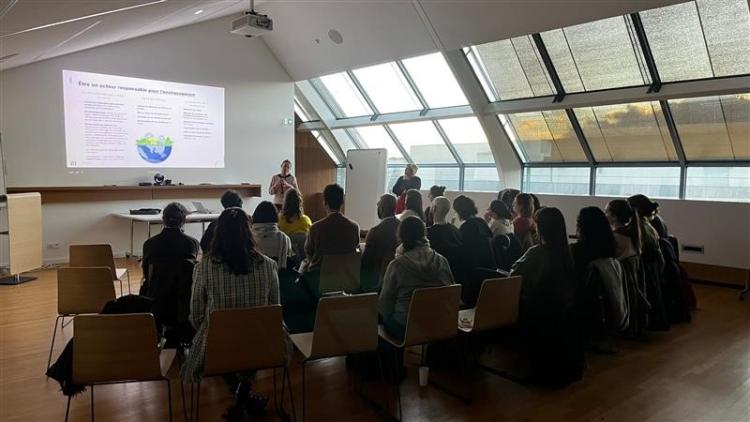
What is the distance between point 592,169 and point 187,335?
6.91 m

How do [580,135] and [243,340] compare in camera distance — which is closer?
[243,340]

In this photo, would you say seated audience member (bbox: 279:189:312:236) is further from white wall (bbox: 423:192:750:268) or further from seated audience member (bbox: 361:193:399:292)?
white wall (bbox: 423:192:750:268)

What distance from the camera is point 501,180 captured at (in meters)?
8.50

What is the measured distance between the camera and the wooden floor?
112 inches

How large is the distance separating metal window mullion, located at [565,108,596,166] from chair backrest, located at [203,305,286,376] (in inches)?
245

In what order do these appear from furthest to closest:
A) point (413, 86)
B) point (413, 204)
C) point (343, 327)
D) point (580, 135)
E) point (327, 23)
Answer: point (413, 86) < point (327, 23) < point (580, 135) < point (413, 204) < point (343, 327)

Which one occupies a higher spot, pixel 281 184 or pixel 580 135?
pixel 580 135

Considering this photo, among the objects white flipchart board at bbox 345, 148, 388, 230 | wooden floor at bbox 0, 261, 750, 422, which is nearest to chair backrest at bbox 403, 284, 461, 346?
wooden floor at bbox 0, 261, 750, 422

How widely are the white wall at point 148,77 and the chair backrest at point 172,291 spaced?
5.21 meters

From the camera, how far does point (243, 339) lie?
7.70ft

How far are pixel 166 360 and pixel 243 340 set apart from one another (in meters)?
0.54

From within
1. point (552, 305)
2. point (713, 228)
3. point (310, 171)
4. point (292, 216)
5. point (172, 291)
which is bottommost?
point (552, 305)

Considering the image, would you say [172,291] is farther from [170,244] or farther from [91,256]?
[91,256]

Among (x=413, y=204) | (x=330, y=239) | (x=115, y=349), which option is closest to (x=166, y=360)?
(x=115, y=349)
